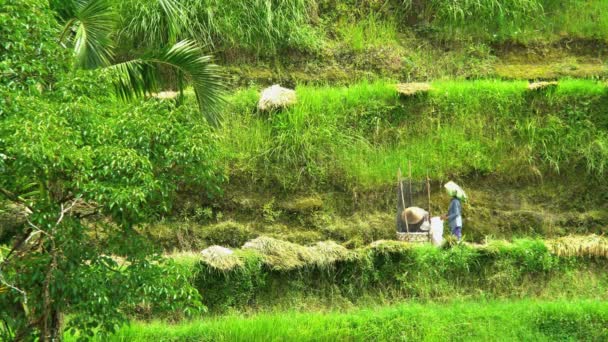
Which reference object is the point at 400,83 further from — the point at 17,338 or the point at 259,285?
the point at 17,338

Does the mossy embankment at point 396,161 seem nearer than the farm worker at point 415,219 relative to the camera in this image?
No

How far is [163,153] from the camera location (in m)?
6.55

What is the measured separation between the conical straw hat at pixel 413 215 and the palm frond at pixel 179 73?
119 inches

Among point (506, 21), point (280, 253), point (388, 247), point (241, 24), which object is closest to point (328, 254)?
point (280, 253)

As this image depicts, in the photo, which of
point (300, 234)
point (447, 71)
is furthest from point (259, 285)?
point (447, 71)

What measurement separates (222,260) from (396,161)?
3.66 meters

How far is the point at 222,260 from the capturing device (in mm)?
9625

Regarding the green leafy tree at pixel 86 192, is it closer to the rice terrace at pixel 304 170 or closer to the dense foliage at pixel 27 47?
the rice terrace at pixel 304 170

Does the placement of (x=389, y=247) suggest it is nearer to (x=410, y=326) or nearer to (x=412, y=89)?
→ (x=410, y=326)

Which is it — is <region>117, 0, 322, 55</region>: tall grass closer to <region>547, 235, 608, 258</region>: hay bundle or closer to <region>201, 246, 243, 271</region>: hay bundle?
<region>201, 246, 243, 271</region>: hay bundle

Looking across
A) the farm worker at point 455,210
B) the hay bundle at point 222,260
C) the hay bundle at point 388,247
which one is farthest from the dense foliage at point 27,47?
the farm worker at point 455,210

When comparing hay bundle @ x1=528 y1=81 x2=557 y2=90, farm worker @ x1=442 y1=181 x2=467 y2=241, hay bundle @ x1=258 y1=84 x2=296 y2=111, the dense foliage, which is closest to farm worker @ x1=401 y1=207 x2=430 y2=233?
farm worker @ x1=442 y1=181 x2=467 y2=241

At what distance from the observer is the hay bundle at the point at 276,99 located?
12164 millimetres

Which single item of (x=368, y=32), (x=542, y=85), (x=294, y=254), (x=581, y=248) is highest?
(x=368, y=32)
